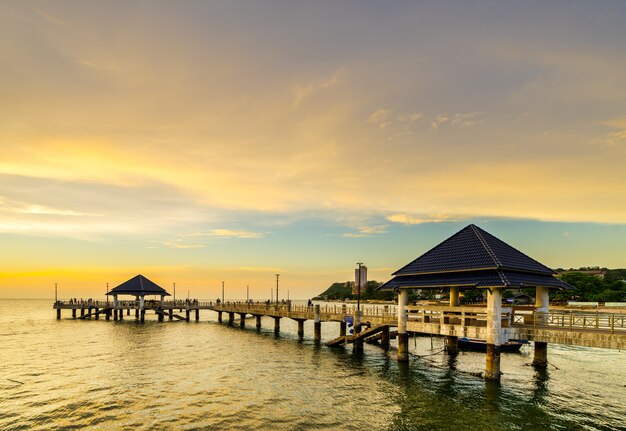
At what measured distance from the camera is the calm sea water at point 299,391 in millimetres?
20422

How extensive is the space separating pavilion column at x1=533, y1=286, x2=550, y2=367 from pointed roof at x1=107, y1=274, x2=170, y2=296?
72328 millimetres

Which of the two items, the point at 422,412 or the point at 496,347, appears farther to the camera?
the point at 496,347

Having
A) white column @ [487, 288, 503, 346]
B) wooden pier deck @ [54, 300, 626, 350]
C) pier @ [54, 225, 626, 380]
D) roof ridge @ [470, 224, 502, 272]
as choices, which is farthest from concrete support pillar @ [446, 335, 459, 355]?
white column @ [487, 288, 503, 346]

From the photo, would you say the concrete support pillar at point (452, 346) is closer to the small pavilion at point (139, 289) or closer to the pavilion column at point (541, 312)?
the pavilion column at point (541, 312)

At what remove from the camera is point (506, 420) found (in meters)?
20.4

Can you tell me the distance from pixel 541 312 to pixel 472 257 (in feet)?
18.2

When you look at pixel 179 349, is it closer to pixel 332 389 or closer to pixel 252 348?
pixel 252 348

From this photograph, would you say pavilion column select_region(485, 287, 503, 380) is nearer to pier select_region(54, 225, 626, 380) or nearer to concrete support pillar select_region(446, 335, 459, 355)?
pier select_region(54, 225, 626, 380)

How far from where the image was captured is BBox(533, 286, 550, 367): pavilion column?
1050 inches

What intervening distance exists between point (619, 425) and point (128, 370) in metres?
33.1

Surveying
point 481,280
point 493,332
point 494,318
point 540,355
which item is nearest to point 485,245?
point 481,280

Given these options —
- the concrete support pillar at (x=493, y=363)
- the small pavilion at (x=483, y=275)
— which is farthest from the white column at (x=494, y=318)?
the concrete support pillar at (x=493, y=363)

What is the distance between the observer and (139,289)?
82.9 meters

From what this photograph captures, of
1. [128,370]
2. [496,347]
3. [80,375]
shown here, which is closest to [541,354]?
[496,347]
